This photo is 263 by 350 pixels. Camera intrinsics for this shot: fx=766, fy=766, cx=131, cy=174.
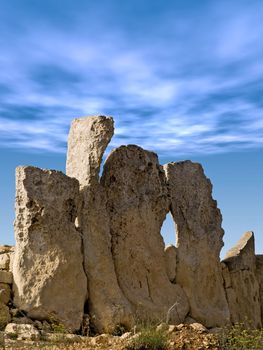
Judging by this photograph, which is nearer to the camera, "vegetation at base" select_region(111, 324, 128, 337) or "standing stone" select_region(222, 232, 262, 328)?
"vegetation at base" select_region(111, 324, 128, 337)

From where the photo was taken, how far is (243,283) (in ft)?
67.3

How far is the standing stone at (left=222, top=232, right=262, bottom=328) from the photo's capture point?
20.1 m

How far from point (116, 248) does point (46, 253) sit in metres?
2.15

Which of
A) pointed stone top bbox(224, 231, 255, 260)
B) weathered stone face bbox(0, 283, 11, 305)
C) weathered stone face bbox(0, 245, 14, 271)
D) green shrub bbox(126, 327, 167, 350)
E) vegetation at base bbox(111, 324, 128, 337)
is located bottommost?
green shrub bbox(126, 327, 167, 350)

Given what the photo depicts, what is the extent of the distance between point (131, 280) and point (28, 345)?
4389mm

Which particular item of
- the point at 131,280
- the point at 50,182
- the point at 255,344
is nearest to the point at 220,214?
the point at 131,280

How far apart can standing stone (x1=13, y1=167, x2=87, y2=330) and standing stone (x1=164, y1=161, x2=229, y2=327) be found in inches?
139

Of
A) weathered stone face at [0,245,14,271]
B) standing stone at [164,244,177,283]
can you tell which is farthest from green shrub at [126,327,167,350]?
standing stone at [164,244,177,283]

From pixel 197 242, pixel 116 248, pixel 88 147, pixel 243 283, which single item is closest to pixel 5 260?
pixel 116 248

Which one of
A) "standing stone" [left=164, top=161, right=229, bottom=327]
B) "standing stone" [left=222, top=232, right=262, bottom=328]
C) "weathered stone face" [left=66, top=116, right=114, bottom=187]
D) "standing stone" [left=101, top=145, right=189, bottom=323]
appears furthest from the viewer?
"standing stone" [left=222, top=232, right=262, bottom=328]

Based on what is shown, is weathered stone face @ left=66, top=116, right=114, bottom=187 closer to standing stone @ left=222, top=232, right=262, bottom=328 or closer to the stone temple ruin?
the stone temple ruin

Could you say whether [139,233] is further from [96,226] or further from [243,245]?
[243,245]

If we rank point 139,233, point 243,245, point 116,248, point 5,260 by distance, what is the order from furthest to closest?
point 243,245
point 139,233
point 116,248
point 5,260

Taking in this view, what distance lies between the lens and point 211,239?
19.5m
